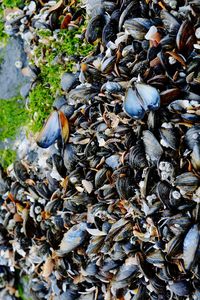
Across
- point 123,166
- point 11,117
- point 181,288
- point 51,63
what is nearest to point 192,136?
point 123,166

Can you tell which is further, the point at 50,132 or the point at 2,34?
the point at 2,34

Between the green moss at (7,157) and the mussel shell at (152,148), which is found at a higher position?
the mussel shell at (152,148)

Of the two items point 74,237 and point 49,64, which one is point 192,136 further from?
point 49,64

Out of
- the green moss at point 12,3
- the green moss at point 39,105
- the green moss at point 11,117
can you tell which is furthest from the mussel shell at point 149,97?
the green moss at point 12,3

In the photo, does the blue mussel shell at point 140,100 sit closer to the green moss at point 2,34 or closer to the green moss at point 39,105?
the green moss at point 39,105

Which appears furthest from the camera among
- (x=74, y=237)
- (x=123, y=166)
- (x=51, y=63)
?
(x=51, y=63)

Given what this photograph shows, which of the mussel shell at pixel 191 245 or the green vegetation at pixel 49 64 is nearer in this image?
the mussel shell at pixel 191 245

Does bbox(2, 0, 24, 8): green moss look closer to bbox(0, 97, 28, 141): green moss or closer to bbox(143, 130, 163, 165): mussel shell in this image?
bbox(0, 97, 28, 141): green moss
